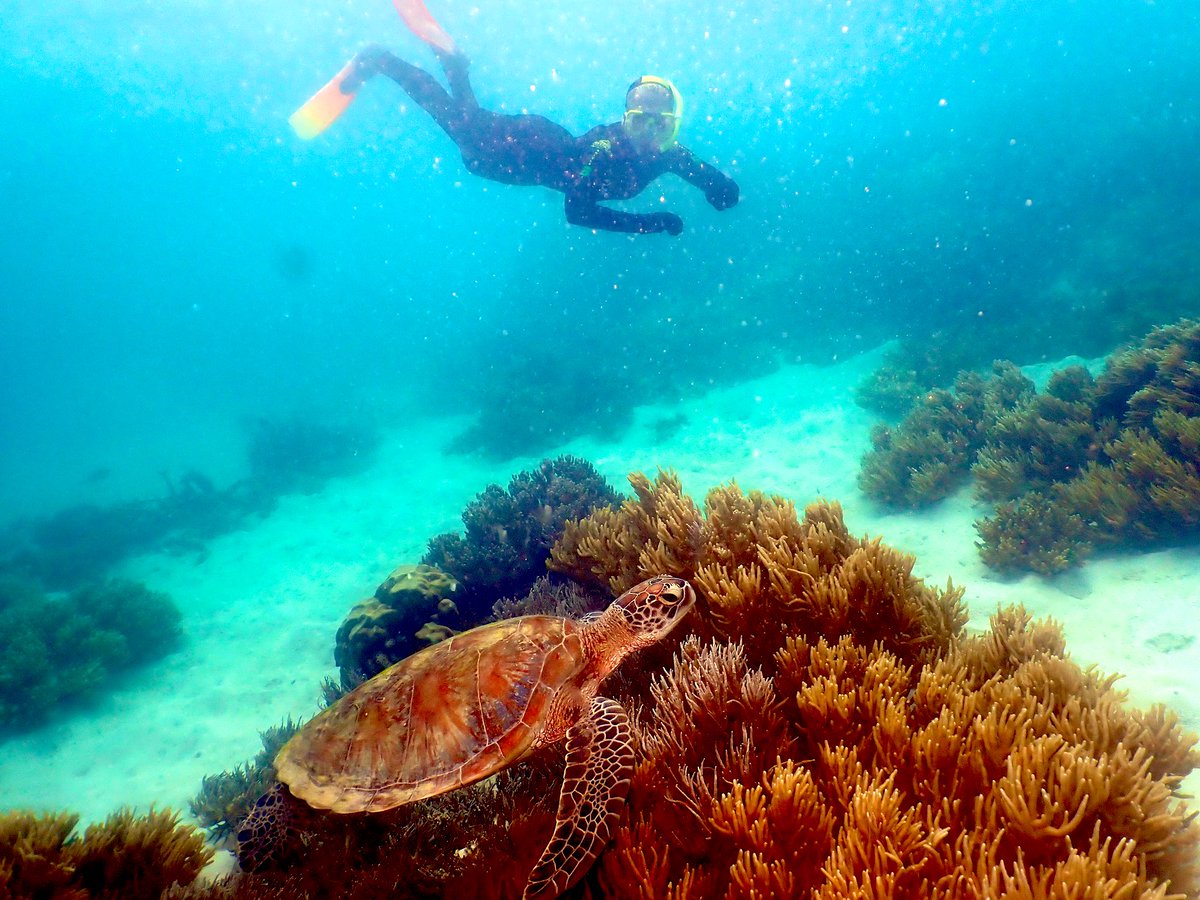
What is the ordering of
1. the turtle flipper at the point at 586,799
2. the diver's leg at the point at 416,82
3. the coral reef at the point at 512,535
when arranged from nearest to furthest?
the turtle flipper at the point at 586,799
the coral reef at the point at 512,535
the diver's leg at the point at 416,82

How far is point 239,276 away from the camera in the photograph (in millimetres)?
111000

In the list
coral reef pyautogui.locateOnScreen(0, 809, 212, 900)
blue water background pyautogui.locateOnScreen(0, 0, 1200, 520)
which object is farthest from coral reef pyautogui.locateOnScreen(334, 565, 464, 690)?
blue water background pyautogui.locateOnScreen(0, 0, 1200, 520)

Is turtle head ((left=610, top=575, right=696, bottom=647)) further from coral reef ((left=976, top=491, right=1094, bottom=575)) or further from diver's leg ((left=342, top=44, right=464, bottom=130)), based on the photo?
diver's leg ((left=342, top=44, right=464, bottom=130))

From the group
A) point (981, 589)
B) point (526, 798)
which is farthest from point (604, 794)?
point (981, 589)

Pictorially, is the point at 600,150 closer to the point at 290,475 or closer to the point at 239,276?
the point at 290,475

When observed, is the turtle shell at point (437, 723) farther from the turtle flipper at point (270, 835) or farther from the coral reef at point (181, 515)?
the coral reef at point (181, 515)

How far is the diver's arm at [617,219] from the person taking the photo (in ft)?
31.5

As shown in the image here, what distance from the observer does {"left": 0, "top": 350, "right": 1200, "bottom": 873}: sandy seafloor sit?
16.3 feet

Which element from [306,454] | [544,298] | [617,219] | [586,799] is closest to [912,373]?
[617,219]

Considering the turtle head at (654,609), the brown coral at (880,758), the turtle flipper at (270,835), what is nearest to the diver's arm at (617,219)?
the brown coral at (880,758)

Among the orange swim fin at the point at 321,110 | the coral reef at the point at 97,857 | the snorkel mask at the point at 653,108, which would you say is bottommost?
the coral reef at the point at 97,857

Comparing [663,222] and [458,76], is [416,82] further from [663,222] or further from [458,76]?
[663,222]

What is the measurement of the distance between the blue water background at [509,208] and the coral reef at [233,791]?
1709 cm

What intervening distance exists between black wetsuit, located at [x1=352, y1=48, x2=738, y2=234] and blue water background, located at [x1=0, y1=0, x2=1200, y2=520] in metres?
10.2
